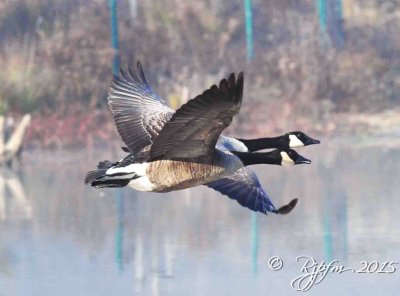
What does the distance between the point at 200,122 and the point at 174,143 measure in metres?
0.42

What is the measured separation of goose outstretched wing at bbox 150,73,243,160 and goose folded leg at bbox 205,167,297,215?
0.76 m

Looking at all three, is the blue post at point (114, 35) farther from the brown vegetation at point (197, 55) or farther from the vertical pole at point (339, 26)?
the vertical pole at point (339, 26)

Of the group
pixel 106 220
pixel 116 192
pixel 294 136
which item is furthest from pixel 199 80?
pixel 294 136

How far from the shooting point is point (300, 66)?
Answer: 727 inches

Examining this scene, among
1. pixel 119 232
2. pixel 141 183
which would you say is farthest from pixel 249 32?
pixel 141 183

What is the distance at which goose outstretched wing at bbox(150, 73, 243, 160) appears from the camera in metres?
6.68

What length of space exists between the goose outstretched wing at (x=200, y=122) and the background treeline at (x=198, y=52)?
29.4 feet

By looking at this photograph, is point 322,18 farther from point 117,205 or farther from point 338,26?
point 117,205

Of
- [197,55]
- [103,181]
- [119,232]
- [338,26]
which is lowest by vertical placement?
[119,232]

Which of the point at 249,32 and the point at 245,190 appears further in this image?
the point at 249,32

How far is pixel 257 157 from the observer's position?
8094 millimetres

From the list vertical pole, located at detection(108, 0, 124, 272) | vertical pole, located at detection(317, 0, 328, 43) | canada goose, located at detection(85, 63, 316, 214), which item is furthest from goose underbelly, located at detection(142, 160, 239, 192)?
vertical pole, located at detection(317, 0, 328, 43)

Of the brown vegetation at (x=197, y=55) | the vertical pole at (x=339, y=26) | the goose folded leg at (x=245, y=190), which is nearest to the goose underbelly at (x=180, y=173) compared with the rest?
the goose folded leg at (x=245, y=190)

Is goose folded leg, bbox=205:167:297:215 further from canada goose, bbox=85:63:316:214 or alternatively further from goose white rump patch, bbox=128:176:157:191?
goose white rump patch, bbox=128:176:157:191
